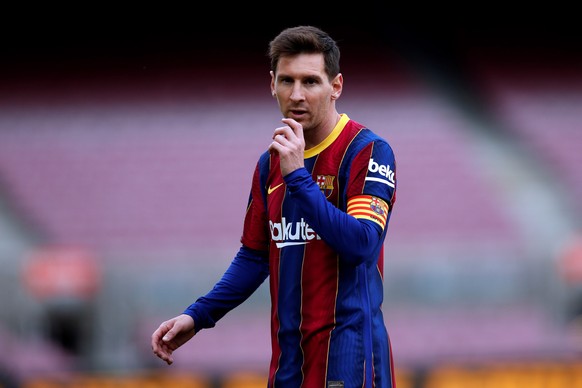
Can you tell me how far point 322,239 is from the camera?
2762 mm

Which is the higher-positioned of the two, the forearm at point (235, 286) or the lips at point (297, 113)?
the lips at point (297, 113)

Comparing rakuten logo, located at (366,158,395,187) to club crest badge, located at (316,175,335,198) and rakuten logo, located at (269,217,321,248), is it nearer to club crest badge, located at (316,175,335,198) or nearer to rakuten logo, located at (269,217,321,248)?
club crest badge, located at (316,175,335,198)

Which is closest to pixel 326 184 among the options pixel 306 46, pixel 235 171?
pixel 306 46

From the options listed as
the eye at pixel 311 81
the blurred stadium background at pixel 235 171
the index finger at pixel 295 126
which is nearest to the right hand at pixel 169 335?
the index finger at pixel 295 126

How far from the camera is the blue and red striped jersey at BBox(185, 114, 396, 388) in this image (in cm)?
284

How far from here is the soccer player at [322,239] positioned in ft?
9.31

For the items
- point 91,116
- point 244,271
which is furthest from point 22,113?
point 244,271

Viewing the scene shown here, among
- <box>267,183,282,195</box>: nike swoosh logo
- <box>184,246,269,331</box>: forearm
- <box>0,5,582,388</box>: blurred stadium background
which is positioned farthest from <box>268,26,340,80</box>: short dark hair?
<box>0,5,582,388</box>: blurred stadium background

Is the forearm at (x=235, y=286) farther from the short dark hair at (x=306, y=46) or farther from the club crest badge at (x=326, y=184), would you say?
the short dark hair at (x=306, y=46)

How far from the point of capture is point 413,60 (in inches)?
540

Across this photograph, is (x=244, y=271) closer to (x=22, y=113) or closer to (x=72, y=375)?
(x=72, y=375)

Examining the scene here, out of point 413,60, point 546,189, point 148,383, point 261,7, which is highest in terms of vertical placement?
point 261,7

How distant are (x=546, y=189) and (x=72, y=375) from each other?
732 cm

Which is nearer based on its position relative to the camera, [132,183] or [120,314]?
[120,314]
